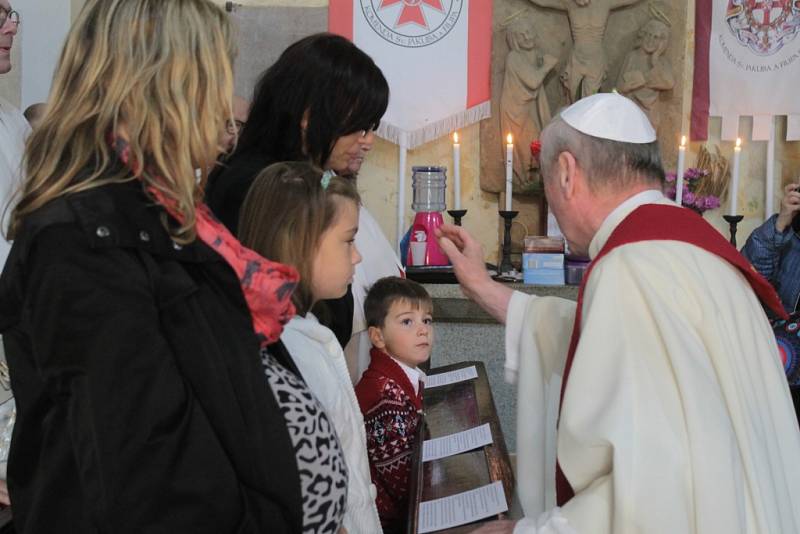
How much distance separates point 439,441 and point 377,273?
0.88 metres

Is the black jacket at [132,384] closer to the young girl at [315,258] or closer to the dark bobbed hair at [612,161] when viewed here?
the young girl at [315,258]

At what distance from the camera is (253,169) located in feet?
7.32

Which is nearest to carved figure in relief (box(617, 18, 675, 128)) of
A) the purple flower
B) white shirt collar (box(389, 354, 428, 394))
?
the purple flower

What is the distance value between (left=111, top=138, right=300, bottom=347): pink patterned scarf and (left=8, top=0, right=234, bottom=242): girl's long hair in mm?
67

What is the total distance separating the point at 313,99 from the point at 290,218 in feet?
1.78

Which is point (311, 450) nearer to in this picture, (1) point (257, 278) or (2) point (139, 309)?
(1) point (257, 278)

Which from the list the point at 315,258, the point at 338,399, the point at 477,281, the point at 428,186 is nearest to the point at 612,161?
the point at 477,281

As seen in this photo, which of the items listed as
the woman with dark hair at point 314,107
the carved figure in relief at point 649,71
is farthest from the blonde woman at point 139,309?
the carved figure in relief at point 649,71

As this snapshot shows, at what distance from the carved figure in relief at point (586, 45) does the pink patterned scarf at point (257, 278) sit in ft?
10.8

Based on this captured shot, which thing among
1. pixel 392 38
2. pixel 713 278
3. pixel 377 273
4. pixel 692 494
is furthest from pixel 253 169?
pixel 392 38

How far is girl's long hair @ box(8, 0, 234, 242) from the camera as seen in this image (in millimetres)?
1234

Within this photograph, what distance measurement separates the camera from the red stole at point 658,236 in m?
1.74

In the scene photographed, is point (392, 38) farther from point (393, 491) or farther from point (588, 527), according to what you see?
point (588, 527)

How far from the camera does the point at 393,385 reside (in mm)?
2645
